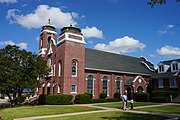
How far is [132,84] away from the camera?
120 ft

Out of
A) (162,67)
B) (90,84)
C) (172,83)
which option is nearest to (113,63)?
(90,84)

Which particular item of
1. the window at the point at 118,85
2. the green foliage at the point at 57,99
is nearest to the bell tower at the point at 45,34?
the green foliage at the point at 57,99

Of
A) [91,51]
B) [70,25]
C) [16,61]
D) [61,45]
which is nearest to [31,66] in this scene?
[16,61]

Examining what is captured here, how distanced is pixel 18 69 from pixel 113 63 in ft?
67.7

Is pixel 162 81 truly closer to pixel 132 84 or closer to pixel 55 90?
pixel 132 84

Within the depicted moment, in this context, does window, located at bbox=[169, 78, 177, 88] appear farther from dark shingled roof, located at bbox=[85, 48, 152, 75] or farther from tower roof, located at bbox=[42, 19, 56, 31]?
tower roof, located at bbox=[42, 19, 56, 31]

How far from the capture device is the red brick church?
101ft

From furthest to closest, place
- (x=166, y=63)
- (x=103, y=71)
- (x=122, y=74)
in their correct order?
1. (x=166, y=63)
2. (x=122, y=74)
3. (x=103, y=71)

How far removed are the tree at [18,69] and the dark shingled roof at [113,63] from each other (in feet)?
32.7

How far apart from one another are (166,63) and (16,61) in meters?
30.4

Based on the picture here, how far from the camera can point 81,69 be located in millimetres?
31766

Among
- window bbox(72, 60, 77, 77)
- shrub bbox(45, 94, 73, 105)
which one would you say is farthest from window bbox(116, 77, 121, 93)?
shrub bbox(45, 94, 73, 105)

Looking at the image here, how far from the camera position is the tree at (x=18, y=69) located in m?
23.3

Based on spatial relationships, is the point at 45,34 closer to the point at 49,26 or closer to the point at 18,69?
the point at 49,26
